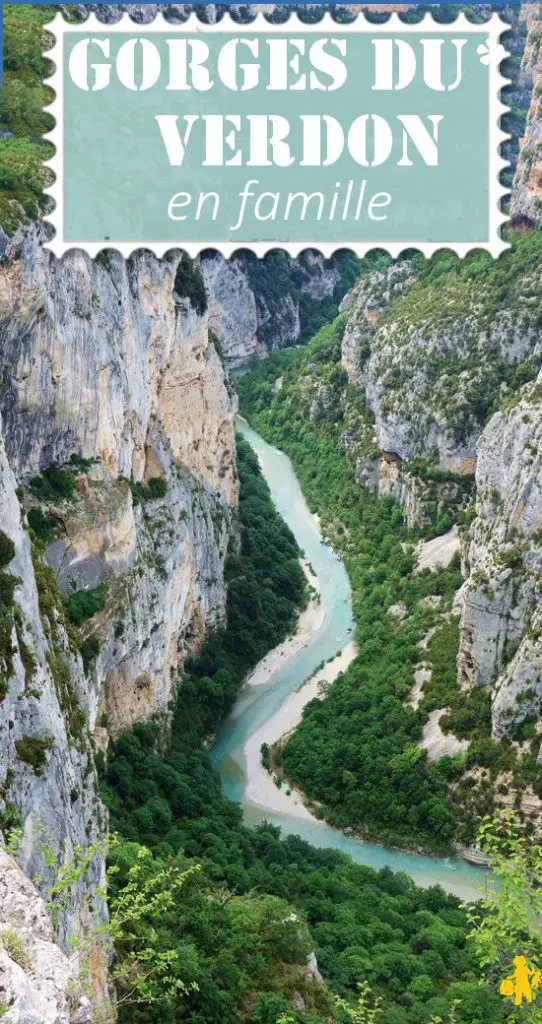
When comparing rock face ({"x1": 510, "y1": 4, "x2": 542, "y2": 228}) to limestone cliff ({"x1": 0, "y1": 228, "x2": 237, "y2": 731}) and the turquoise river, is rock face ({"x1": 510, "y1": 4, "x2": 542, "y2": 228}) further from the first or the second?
the turquoise river

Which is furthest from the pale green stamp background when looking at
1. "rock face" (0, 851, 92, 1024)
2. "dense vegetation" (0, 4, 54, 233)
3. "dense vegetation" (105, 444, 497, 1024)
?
"dense vegetation" (0, 4, 54, 233)

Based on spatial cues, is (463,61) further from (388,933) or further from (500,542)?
(500,542)

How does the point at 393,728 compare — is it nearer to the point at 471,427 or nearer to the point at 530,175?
the point at 471,427

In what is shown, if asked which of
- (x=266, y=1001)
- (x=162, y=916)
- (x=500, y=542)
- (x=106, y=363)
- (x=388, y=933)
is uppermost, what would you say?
(x=106, y=363)

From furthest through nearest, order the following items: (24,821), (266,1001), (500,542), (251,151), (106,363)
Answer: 1. (500,542)
2. (106,363)
3. (266,1001)
4. (24,821)
5. (251,151)

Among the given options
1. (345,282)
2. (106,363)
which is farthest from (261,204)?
(345,282)

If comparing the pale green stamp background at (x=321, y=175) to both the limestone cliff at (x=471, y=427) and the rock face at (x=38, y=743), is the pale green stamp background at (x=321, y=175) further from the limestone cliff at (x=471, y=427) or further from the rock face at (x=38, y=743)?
the limestone cliff at (x=471, y=427)
